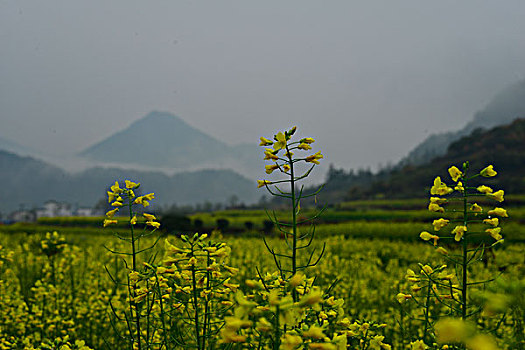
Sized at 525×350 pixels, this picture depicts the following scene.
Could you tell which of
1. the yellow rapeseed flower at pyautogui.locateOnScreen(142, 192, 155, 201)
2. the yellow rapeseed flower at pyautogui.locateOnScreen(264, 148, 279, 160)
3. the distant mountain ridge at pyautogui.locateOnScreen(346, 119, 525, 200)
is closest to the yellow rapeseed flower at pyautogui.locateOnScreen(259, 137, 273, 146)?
the yellow rapeseed flower at pyautogui.locateOnScreen(264, 148, 279, 160)

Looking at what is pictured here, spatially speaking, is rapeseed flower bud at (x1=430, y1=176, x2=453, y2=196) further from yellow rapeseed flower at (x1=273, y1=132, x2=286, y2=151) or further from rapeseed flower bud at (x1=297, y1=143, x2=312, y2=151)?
yellow rapeseed flower at (x1=273, y1=132, x2=286, y2=151)

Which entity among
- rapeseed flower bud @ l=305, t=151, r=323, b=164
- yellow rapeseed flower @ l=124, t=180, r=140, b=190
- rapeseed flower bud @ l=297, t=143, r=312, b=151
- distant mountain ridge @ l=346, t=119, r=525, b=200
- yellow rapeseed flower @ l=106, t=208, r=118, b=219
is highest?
distant mountain ridge @ l=346, t=119, r=525, b=200

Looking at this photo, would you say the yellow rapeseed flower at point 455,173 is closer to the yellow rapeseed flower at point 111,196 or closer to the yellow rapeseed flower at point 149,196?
the yellow rapeseed flower at point 149,196

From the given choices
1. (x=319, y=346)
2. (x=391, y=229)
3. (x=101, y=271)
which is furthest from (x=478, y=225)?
(x=319, y=346)

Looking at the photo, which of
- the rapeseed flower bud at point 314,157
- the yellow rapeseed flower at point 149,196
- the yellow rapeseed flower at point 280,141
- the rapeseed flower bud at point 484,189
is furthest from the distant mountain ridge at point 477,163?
the yellow rapeseed flower at point 280,141

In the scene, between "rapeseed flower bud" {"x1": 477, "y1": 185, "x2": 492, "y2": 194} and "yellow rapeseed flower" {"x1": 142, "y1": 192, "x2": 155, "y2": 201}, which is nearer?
"rapeseed flower bud" {"x1": 477, "y1": 185, "x2": 492, "y2": 194}

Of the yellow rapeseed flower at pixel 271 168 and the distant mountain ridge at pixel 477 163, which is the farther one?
the distant mountain ridge at pixel 477 163

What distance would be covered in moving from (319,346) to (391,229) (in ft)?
61.3

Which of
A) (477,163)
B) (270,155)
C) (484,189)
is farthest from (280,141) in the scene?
(477,163)

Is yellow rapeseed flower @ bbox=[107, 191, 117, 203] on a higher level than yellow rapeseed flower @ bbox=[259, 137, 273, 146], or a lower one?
lower

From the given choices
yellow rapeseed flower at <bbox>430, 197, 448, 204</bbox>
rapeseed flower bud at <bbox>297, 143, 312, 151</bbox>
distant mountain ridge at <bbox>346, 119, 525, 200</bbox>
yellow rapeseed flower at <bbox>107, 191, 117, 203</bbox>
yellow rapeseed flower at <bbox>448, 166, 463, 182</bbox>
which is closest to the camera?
rapeseed flower bud at <bbox>297, 143, 312, 151</bbox>

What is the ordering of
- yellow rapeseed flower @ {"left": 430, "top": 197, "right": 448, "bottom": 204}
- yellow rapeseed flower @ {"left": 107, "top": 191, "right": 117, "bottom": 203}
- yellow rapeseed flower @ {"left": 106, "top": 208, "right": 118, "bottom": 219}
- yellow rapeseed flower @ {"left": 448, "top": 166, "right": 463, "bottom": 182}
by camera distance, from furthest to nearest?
yellow rapeseed flower @ {"left": 107, "top": 191, "right": 117, "bottom": 203} → yellow rapeseed flower @ {"left": 106, "top": 208, "right": 118, "bottom": 219} → yellow rapeseed flower @ {"left": 448, "top": 166, "right": 463, "bottom": 182} → yellow rapeseed flower @ {"left": 430, "top": 197, "right": 448, "bottom": 204}

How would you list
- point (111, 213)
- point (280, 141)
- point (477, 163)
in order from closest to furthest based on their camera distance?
point (280, 141), point (111, 213), point (477, 163)

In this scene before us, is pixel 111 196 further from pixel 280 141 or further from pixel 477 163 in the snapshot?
pixel 477 163
